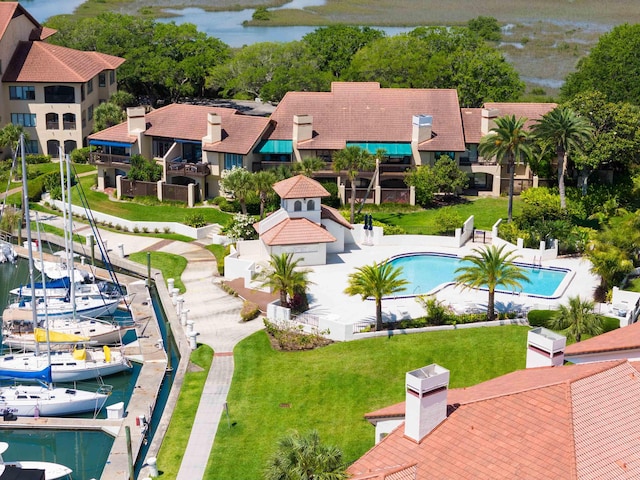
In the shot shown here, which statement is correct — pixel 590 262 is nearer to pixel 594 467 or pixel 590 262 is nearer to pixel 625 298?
pixel 625 298

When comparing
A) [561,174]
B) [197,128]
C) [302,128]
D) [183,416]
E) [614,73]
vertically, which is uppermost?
[614,73]

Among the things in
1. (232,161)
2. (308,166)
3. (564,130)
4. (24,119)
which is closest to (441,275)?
(308,166)

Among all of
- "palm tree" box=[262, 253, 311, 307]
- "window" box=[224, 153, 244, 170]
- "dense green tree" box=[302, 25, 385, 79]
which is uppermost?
"dense green tree" box=[302, 25, 385, 79]

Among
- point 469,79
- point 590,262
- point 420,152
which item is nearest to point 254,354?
point 590,262

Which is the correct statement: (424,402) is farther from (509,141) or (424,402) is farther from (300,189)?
(509,141)

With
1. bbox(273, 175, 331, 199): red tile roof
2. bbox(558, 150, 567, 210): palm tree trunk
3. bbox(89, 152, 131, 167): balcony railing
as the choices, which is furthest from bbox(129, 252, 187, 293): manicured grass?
bbox(558, 150, 567, 210): palm tree trunk

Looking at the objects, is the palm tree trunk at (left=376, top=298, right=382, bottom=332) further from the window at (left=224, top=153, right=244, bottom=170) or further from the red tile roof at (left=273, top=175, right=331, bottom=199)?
the window at (left=224, top=153, right=244, bottom=170)
